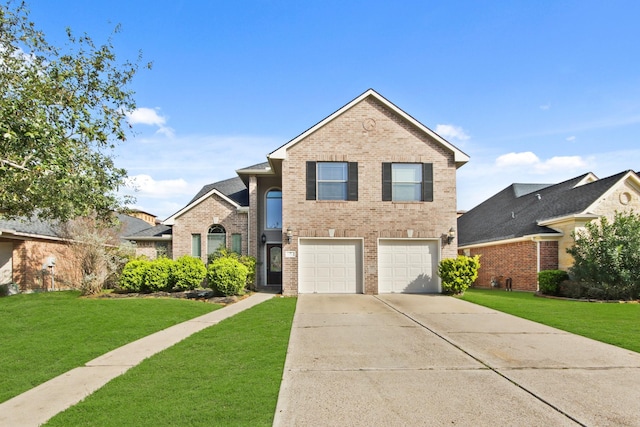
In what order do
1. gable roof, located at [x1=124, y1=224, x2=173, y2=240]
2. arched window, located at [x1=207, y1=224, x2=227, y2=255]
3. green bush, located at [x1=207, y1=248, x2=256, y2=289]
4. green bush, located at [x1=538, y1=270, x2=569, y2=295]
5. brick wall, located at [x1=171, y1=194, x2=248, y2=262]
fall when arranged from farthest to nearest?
gable roof, located at [x1=124, y1=224, x2=173, y2=240]
arched window, located at [x1=207, y1=224, x2=227, y2=255]
brick wall, located at [x1=171, y1=194, x2=248, y2=262]
green bush, located at [x1=207, y1=248, x2=256, y2=289]
green bush, located at [x1=538, y1=270, x2=569, y2=295]

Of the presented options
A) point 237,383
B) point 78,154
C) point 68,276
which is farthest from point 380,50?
point 68,276

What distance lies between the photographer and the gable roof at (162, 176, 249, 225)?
18.2m

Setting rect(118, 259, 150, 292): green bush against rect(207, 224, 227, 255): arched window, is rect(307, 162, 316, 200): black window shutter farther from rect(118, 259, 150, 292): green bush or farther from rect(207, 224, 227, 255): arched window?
rect(118, 259, 150, 292): green bush

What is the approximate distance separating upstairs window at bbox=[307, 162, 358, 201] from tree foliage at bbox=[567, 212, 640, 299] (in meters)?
8.61

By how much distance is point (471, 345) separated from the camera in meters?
7.27

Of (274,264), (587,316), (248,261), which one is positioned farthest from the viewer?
(274,264)

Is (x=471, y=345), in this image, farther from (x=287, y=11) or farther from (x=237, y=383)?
(x=287, y=11)

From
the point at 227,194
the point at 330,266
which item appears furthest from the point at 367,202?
the point at 227,194

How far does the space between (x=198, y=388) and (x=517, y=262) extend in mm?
16864

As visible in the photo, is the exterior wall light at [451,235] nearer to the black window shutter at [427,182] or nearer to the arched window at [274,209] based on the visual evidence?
the black window shutter at [427,182]

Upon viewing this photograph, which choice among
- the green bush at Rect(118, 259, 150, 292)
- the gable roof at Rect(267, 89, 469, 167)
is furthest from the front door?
the green bush at Rect(118, 259, 150, 292)

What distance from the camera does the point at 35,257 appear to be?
18.1 meters

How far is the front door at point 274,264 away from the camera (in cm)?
1861

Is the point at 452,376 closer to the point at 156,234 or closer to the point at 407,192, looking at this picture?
the point at 407,192
